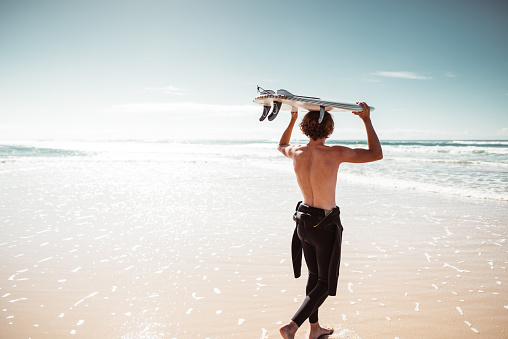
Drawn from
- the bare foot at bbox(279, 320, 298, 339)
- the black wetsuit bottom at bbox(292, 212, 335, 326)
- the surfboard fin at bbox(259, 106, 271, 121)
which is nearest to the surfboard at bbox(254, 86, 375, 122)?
the surfboard fin at bbox(259, 106, 271, 121)

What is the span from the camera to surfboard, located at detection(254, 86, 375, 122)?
2760 mm

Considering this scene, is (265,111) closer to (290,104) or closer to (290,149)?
(290,104)

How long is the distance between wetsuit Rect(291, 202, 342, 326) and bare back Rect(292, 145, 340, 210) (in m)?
0.08

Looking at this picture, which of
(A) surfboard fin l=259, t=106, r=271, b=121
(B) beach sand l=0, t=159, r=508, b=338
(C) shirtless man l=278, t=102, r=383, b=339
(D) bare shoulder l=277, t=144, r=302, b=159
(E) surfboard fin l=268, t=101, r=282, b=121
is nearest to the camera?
(C) shirtless man l=278, t=102, r=383, b=339

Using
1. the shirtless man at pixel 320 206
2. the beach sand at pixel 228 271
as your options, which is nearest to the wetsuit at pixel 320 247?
the shirtless man at pixel 320 206

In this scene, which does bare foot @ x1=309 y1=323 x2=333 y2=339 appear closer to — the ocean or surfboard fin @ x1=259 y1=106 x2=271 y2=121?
the ocean

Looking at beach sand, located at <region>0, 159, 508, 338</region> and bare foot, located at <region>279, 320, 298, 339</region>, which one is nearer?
bare foot, located at <region>279, 320, 298, 339</region>

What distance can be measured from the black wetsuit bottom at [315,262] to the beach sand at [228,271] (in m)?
0.52

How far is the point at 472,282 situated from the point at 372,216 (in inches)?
137

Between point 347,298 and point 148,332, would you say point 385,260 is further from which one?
point 148,332

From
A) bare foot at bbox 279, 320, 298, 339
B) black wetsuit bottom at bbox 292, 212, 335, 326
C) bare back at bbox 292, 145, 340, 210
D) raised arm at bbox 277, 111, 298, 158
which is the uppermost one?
raised arm at bbox 277, 111, 298, 158

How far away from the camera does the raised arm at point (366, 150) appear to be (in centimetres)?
275

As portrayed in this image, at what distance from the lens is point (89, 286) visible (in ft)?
13.7

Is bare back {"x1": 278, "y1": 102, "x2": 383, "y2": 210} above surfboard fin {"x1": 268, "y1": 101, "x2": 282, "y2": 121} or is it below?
below
